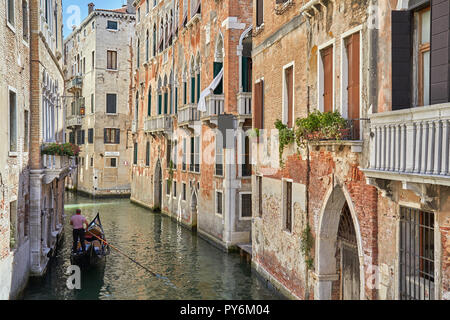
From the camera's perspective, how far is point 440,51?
207 inches

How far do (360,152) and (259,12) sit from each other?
20.2 feet

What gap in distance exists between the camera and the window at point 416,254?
18.8 feet

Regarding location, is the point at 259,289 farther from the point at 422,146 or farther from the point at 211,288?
the point at 422,146

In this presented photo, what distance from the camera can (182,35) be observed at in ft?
69.2

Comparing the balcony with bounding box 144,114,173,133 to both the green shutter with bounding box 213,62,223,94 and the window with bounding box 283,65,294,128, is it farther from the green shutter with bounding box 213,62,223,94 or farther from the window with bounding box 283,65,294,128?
the window with bounding box 283,65,294,128

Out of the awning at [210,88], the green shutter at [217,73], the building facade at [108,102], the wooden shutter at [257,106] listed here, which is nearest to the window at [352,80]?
the wooden shutter at [257,106]

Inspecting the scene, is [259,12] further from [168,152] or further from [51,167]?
[168,152]

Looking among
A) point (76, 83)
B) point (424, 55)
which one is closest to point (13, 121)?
point (424, 55)

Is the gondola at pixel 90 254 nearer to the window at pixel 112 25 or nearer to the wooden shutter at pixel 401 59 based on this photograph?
the wooden shutter at pixel 401 59

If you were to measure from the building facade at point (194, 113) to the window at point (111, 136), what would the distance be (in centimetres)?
362

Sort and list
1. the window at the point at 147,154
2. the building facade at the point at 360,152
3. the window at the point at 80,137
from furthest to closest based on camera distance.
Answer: the window at the point at 80,137 < the window at the point at 147,154 < the building facade at the point at 360,152

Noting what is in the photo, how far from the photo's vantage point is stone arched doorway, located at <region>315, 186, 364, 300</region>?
794cm

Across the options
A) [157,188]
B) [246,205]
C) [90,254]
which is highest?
[246,205]

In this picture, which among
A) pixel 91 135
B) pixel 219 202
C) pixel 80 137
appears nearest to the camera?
pixel 219 202
